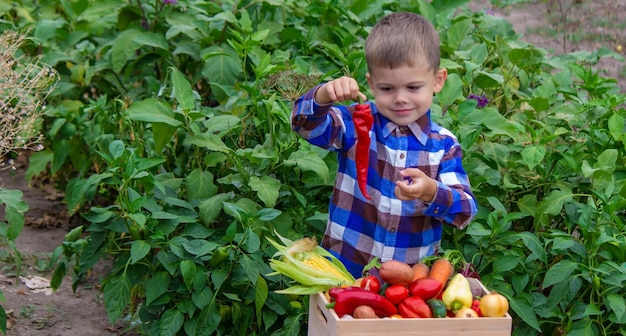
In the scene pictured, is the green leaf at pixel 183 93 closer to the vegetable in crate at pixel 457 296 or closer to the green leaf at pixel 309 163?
the green leaf at pixel 309 163

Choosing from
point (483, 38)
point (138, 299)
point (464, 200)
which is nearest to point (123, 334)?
point (138, 299)

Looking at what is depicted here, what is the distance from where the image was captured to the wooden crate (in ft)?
8.99

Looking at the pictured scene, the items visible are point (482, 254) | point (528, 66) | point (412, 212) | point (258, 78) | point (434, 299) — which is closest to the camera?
point (434, 299)

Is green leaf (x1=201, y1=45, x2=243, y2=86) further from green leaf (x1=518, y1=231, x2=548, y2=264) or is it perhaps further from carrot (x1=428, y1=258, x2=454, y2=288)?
carrot (x1=428, y1=258, x2=454, y2=288)

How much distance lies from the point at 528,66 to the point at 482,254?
1550mm

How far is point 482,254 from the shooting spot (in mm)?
3816

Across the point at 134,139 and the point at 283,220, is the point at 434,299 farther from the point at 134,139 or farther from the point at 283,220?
the point at 134,139

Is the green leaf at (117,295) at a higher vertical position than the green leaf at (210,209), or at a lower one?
lower

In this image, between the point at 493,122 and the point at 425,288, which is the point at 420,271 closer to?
the point at 425,288

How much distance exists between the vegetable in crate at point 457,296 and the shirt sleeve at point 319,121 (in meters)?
0.63

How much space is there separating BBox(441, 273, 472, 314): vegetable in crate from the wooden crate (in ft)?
0.30

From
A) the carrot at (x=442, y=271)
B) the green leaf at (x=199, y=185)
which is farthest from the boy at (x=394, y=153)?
the green leaf at (x=199, y=185)

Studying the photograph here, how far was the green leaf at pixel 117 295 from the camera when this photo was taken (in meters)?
3.78

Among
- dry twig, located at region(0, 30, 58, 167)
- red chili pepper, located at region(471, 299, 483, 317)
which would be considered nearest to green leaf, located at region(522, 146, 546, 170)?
red chili pepper, located at region(471, 299, 483, 317)
